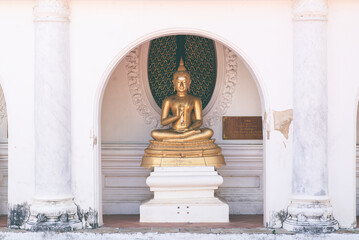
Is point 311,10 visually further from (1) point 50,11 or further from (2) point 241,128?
(1) point 50,11

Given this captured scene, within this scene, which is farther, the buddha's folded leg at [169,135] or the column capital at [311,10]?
the buddha's folded leg at [169,135]

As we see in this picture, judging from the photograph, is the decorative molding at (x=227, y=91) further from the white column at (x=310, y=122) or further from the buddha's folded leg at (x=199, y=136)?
the white column at (x=310, y=122)

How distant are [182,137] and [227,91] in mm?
1078

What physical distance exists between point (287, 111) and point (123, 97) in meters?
2.78

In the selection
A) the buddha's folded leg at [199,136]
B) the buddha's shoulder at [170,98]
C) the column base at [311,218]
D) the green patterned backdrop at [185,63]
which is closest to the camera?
the column base at [311,218]

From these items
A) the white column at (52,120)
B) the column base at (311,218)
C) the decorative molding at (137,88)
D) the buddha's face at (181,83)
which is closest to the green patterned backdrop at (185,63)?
the decorative molding at (137,88)

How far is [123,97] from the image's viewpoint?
38.2 ft

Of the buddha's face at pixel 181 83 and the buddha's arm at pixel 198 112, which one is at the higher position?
the buddha's face at pixel 181 83

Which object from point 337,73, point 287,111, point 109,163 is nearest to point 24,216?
point 109,163

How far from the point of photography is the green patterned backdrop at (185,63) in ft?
38.5

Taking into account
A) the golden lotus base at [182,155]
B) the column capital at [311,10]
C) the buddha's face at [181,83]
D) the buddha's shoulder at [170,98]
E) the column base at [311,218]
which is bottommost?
the column base at [311,218]

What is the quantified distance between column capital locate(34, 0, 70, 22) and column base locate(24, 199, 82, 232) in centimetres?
224

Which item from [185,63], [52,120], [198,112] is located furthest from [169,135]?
[52,120]

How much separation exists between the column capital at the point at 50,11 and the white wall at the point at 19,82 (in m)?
0.22
